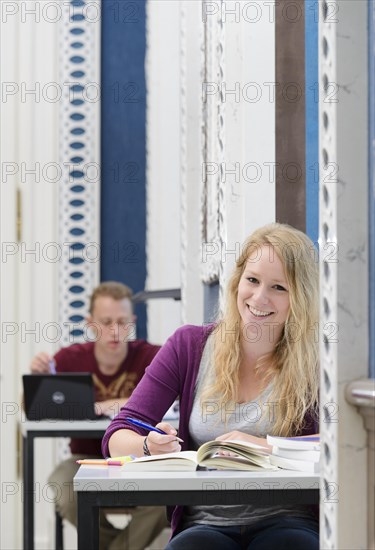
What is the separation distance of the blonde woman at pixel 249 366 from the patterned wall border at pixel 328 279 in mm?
828

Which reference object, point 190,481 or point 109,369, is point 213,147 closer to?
point 109,369

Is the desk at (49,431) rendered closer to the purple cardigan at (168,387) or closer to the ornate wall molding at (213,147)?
the ornate wall molding at (213,147)

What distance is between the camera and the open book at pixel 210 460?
6.86 feet

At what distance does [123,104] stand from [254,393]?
2773 millimetres

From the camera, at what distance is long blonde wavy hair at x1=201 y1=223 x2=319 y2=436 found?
7.91 feet

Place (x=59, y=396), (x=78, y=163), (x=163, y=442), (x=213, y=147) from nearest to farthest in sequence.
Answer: (x=163, y=442)
(x=213, y=147)
(x=59, y=396)
(x=78, y=163)

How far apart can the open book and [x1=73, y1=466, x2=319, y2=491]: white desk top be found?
A: 4 cm

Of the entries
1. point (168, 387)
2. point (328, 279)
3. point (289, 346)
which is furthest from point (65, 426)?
point (328, 279)

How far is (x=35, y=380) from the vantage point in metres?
3.77

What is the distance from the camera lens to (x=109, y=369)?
14.2 ft

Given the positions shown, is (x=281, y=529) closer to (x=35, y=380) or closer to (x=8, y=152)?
(x=35, y=380)

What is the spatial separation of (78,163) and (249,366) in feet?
8.38

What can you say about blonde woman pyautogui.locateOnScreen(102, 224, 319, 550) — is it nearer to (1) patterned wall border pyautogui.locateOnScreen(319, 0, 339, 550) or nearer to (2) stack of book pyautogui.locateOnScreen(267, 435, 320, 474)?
(2) stack of book pyautogui.locateOnScreen(267, 435, 320, 474)

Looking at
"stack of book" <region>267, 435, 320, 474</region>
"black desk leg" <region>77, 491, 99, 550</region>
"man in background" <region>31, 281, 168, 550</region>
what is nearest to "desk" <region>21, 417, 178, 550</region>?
"man in background" <region>31, 281, 168, 550</region>
